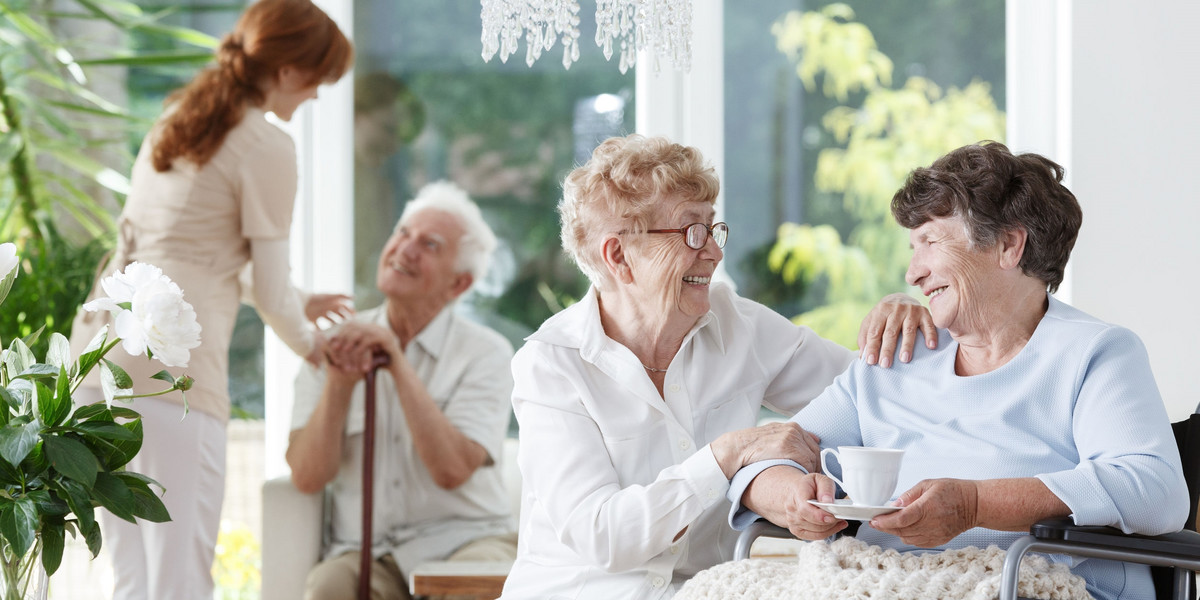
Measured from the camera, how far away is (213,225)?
8.50 ft

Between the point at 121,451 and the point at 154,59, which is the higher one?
the point at 154,59

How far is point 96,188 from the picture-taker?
370 cm

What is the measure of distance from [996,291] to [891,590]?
0.56 metres

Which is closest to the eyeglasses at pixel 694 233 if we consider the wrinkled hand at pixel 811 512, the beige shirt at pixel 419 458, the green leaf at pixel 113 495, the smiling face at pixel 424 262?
the wrinkled hand at pixel 811 512

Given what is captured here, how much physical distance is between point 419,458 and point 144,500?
5.60ft

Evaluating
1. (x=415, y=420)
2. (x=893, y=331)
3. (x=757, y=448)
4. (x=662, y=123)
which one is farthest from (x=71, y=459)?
(x=662, y=123)

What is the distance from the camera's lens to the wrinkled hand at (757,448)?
1.65 meters

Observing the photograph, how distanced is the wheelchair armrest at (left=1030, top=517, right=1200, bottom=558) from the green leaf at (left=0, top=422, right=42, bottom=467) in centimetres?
130

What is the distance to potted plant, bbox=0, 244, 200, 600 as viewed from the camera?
4.12 feet

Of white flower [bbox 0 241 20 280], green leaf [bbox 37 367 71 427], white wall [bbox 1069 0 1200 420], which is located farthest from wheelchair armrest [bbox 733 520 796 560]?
white wall [bbox 1069 0 1200 420]

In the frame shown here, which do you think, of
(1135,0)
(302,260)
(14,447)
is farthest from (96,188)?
(1135,0)

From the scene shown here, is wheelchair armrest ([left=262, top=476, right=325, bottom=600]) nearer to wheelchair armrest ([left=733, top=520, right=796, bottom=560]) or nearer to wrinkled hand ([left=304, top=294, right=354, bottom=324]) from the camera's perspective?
wrinkled hand ([left=304, top=294, right=354, bottom=324])

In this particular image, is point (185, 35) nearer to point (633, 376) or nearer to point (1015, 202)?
point (633, 376)

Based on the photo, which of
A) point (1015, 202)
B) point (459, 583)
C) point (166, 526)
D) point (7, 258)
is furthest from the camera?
point (166, 526)
